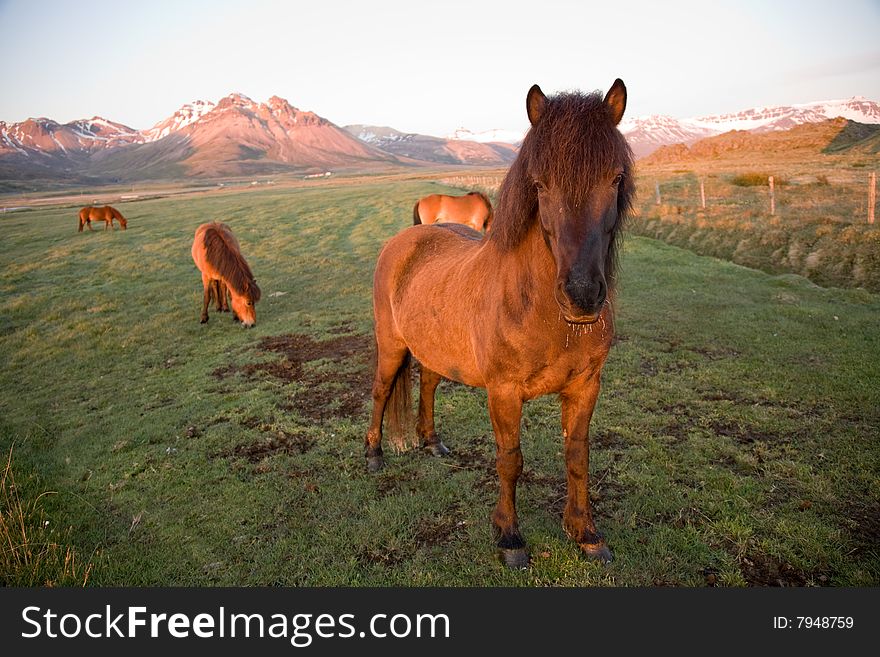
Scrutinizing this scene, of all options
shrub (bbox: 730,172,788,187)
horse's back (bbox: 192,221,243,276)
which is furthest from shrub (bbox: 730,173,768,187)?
horse's back (bbox: 192,221,243,276)

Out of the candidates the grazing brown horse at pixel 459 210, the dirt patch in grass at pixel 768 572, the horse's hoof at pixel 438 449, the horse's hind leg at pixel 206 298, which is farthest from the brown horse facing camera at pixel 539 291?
the grazing brown horse at pixel 459 210

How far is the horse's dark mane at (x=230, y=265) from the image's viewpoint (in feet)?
34.8

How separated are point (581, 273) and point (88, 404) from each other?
767 centimetres

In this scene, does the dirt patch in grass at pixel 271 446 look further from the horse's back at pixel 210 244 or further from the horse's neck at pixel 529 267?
the horse's back at pixel 210 244

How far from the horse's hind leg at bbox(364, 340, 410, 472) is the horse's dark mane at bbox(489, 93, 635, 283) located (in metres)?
2.35

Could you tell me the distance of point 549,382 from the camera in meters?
3.18

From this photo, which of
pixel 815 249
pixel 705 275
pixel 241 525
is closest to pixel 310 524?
pixel 241 525

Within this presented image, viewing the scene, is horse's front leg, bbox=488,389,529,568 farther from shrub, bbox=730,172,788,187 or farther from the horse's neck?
shrub, bbox=730,172,788,187

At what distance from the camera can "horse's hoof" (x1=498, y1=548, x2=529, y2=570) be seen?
11.4ft

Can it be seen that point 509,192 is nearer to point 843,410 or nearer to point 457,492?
point 457,492

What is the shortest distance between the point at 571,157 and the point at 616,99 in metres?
0.56

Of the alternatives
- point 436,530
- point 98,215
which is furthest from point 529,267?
point 98,215

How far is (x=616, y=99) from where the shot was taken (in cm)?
271

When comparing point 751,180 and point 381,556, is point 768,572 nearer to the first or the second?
point 381,556
